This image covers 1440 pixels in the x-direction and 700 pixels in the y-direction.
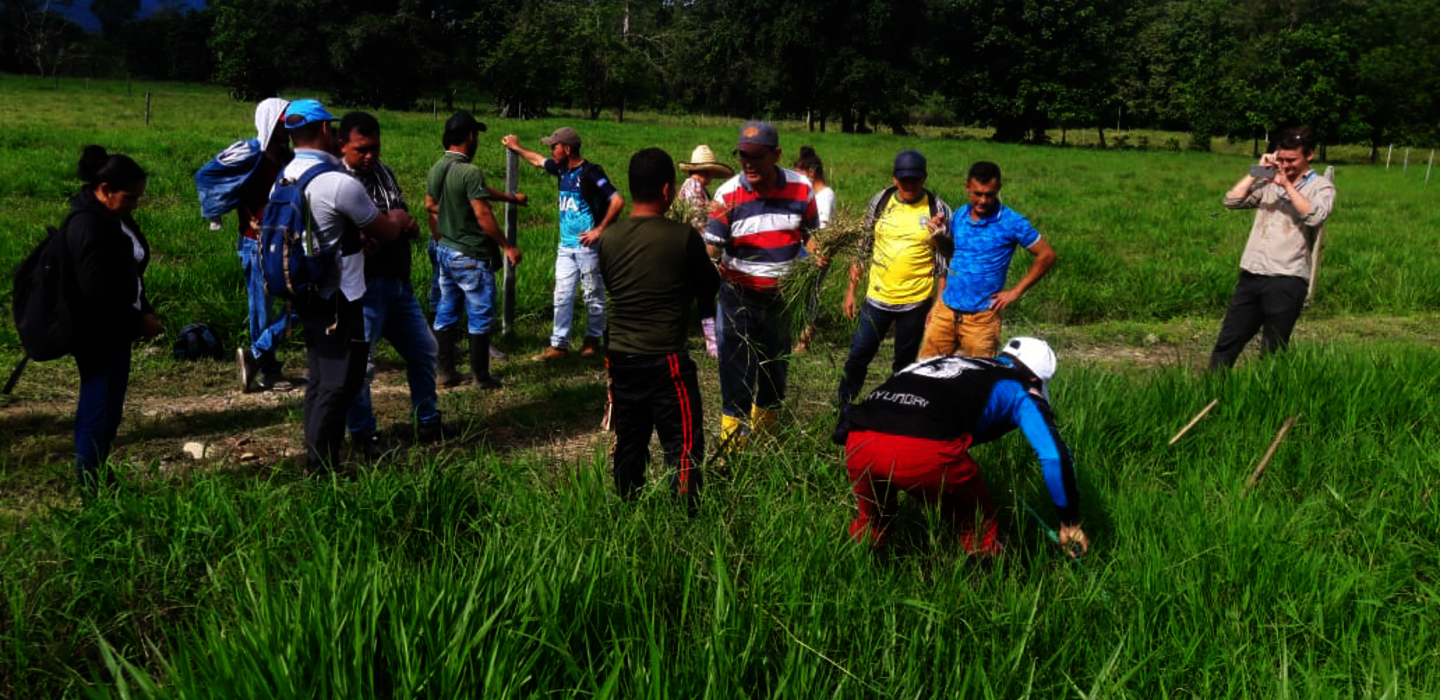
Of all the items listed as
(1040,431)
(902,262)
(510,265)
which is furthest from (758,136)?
(510,265)

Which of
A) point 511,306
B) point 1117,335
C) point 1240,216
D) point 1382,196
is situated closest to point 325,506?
point 511,306

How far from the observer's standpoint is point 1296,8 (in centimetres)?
5825

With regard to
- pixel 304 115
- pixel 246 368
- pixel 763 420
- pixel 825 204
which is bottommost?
pixel 246 368

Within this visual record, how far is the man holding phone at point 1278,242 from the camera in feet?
19.1

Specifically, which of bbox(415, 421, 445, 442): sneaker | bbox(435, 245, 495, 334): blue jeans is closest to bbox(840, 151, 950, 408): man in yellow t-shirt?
bbox(415, 421, 445, 442): sneaker

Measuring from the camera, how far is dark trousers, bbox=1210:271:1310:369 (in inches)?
232

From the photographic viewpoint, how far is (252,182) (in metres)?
5.28

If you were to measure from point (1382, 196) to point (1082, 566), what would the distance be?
26083mm

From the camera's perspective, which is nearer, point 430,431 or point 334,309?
point 334,309

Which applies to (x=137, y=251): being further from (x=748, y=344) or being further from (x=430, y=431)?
(x=748, y=344)

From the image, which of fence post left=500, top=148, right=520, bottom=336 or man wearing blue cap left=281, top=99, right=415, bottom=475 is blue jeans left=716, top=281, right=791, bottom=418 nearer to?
man wearing blue cap left=281, top=99, right=415, bottom=475

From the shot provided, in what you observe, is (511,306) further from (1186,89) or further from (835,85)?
(1186,89)

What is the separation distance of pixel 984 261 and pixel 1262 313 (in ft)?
6.34

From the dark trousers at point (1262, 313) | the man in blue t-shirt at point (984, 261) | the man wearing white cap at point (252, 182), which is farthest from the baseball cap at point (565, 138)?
the dark trousers at point (1262, 313)
